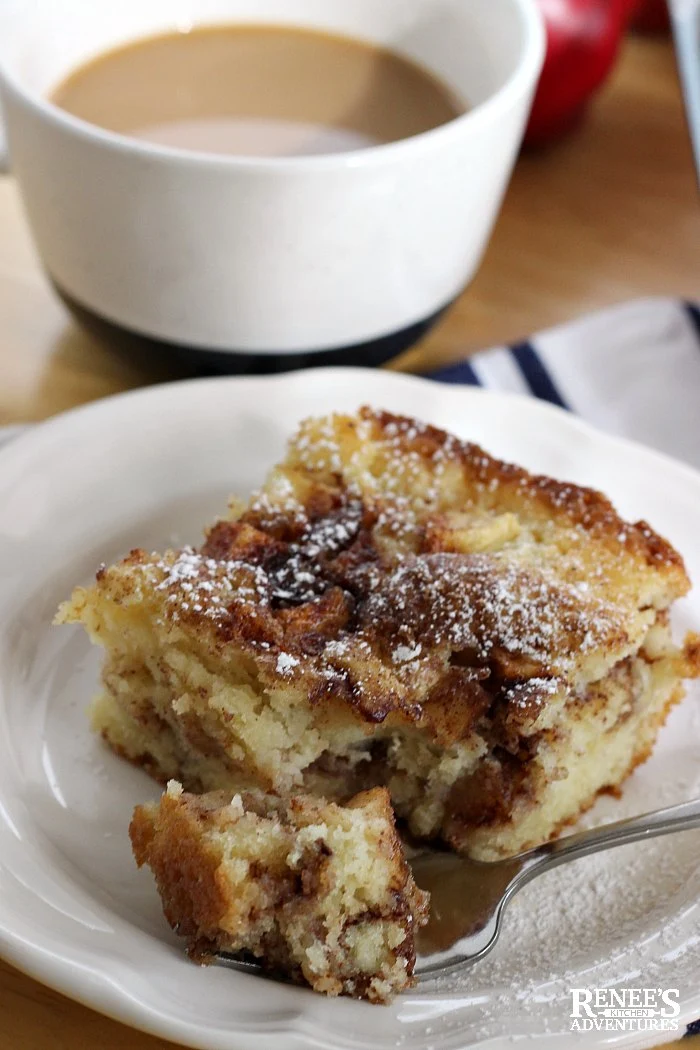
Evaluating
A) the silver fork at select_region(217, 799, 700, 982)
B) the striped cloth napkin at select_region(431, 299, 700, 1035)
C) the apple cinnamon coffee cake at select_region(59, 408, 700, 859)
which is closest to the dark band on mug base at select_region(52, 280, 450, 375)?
the striped cloth napkin at select_region(431, 299, 700, 1035)

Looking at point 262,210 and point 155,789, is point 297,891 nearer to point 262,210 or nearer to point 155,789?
point 155,789

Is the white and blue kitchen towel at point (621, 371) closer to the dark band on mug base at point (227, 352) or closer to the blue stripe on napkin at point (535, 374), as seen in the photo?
the blue stripe on napkin at point (535, 374)

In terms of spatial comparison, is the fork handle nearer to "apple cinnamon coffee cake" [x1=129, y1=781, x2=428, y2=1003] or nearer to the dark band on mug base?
"apple cinnamon coffee cake" [x1=129, y1=781, x2=428, y2=1003]

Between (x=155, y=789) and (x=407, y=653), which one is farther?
(x=155, y=789)

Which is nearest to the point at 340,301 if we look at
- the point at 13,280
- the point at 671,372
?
the point at 671,372

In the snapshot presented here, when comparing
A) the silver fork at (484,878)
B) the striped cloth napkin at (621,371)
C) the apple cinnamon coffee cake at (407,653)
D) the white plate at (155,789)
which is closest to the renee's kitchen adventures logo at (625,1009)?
the white plate at (155,789)

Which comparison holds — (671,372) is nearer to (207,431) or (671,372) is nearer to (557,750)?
(207,431)

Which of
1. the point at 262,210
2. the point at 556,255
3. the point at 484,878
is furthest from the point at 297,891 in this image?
the point at 556,255

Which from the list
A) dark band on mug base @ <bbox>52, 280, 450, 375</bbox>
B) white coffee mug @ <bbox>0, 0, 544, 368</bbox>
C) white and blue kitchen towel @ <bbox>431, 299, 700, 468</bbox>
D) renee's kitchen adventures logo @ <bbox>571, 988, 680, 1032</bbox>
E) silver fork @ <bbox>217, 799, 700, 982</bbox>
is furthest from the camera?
white and blue kitchen towel @ <bbox>431, 299, 700, 468</bbox>
